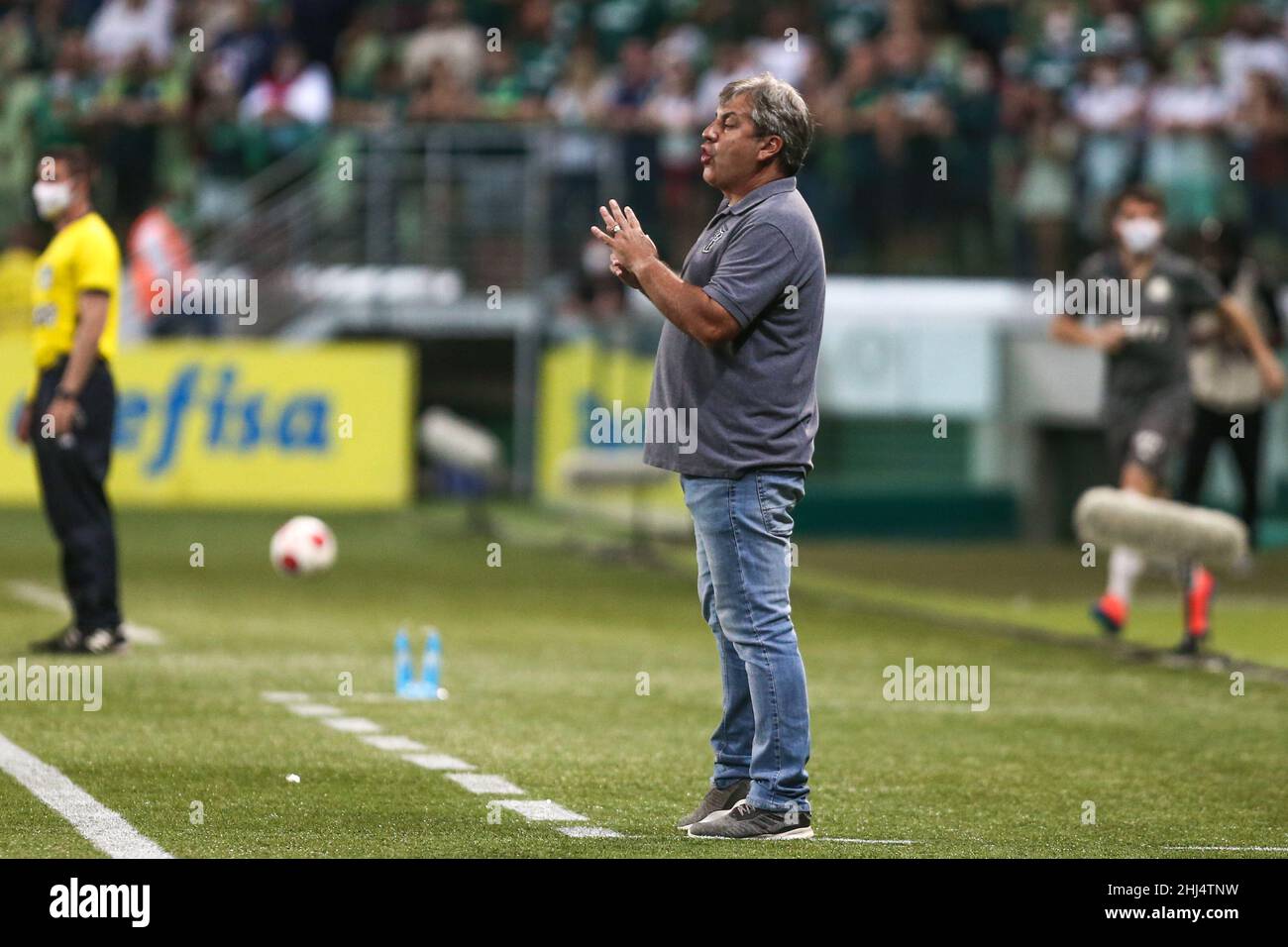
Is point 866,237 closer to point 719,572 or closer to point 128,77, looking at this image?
point 128,77

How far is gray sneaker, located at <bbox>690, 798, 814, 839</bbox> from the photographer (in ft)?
26.7

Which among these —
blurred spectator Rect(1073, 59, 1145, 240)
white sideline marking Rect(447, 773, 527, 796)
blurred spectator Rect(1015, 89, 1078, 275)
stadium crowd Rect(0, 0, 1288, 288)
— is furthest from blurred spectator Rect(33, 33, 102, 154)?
white sideline marking Rect(447, 773, 527, 796)

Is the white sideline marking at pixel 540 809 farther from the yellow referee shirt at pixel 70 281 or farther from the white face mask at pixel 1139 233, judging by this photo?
the white face mask at pixel 1139 233

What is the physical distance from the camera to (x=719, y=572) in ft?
26.7

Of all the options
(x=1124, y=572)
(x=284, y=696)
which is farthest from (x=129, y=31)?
(x=284, y=696)

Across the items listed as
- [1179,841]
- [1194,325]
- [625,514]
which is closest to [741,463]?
[1179,841]

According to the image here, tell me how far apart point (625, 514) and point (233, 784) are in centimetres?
1410

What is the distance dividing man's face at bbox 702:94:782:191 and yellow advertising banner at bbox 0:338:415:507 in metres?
17.2

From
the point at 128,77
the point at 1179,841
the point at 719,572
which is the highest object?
the point at 128,77

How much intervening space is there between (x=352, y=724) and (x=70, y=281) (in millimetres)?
3119

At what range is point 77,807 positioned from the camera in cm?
859

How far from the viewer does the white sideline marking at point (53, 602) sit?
564 inches
